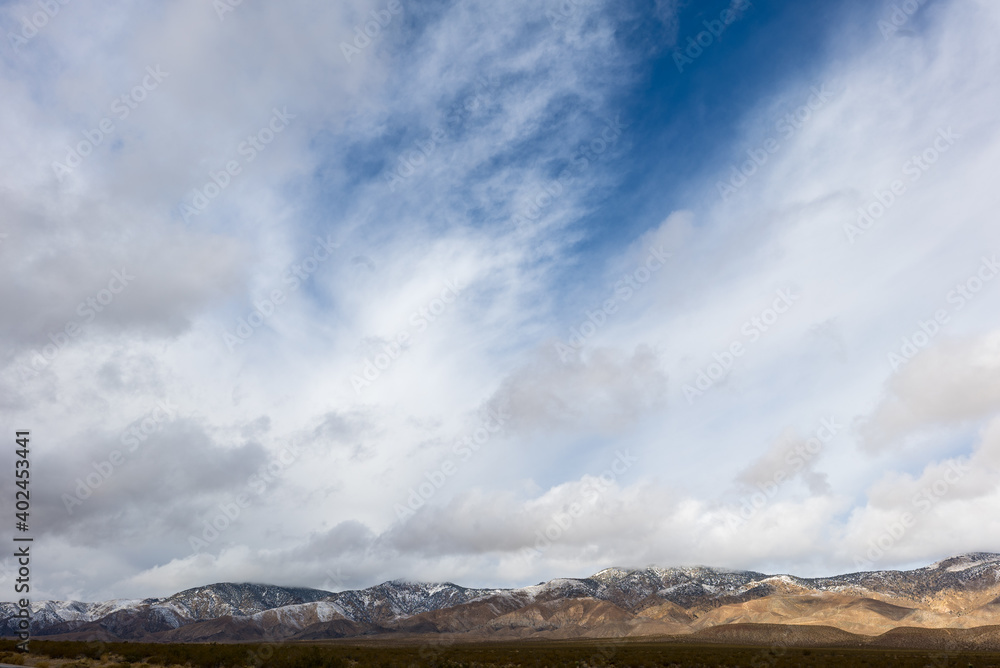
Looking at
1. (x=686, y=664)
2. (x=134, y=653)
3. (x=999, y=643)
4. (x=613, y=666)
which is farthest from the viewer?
(x=999, y=643)

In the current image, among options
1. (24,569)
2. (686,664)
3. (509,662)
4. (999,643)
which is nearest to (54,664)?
(24,569)

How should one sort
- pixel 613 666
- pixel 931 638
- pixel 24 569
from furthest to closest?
1. pixel 931 638
2. pixel 613 666
3. pixel 24 569

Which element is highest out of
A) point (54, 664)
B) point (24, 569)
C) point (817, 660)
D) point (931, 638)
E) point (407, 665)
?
point (24, 569)

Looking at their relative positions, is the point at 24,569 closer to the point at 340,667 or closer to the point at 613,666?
the point at 340,667

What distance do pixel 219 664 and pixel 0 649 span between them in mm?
12164

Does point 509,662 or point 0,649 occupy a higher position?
Result: point 0,649

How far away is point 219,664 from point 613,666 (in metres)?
34.3

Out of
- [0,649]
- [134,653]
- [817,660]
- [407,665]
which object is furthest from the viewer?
[817,660]

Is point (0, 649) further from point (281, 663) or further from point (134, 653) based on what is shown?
point (281, 663)

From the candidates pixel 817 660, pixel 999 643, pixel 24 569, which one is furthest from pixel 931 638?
pixel 24 569

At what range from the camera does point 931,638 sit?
178m

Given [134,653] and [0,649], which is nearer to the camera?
[0,649]

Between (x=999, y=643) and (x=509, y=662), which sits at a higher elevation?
(x=509, y=662)

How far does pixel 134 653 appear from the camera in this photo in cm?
3856
